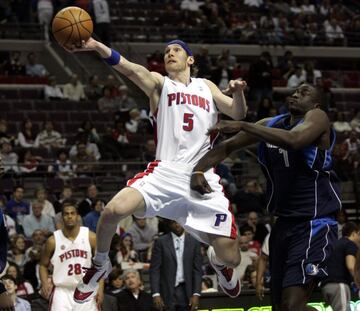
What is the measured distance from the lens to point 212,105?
26.8 feet

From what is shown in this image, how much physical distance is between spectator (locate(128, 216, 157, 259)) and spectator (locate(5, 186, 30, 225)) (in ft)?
5.99

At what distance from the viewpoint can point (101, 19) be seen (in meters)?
21.3

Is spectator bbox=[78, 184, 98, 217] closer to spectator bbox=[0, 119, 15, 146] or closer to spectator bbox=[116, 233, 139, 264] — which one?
spectator bbox=[116, 233, 139, 264]

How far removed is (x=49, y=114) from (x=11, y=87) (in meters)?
1.65

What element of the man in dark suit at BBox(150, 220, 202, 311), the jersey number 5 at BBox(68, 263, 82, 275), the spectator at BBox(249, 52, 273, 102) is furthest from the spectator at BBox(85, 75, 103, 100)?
the jersey number 5 at BBox(68, 263, 82, 275)

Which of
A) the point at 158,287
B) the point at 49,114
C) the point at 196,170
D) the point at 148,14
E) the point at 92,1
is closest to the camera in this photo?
the point at 196,170

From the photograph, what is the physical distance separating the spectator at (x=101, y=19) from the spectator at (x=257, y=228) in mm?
7428

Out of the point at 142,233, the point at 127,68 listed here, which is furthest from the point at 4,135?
the point at 127,68

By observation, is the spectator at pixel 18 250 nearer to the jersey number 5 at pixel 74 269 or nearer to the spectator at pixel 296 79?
the jersey number 5 at pixel 74 269

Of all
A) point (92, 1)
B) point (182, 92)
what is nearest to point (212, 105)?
point (182, 92)

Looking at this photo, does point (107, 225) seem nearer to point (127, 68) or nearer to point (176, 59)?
point (127, 68)

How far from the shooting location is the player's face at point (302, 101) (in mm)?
6953

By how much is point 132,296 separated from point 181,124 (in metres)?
4.19

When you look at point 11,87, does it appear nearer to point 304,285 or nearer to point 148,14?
point 148,14
